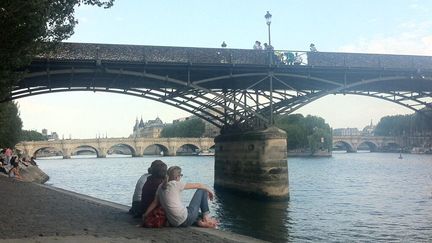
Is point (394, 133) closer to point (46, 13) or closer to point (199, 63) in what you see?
point (199, 63)

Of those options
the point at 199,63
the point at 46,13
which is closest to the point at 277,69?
the point at 199,63

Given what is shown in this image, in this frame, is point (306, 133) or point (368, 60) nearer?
point (368, 60)

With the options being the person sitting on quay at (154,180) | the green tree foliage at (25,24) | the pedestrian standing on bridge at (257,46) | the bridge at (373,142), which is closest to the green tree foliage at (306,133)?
the bridge at (373,142)

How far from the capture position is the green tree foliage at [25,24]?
13383 mm

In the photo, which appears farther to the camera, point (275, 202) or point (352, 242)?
point (275, 202)

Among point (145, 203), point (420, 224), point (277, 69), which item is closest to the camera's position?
point (145, 203)

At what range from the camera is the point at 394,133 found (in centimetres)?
19612

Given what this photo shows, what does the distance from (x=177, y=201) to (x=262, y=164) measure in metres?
23.0

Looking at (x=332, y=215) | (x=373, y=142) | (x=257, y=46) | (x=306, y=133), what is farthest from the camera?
(x=373, y=142)

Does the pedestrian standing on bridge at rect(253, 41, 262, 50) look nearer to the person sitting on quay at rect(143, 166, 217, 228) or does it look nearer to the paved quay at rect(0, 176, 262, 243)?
the paved quay at rect(0, 176, 262, 243)

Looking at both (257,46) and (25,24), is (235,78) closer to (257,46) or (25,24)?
(257,46)

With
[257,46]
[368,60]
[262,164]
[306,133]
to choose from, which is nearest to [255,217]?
[262,164]

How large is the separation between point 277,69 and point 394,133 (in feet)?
568

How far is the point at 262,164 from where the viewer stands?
1312 inches
